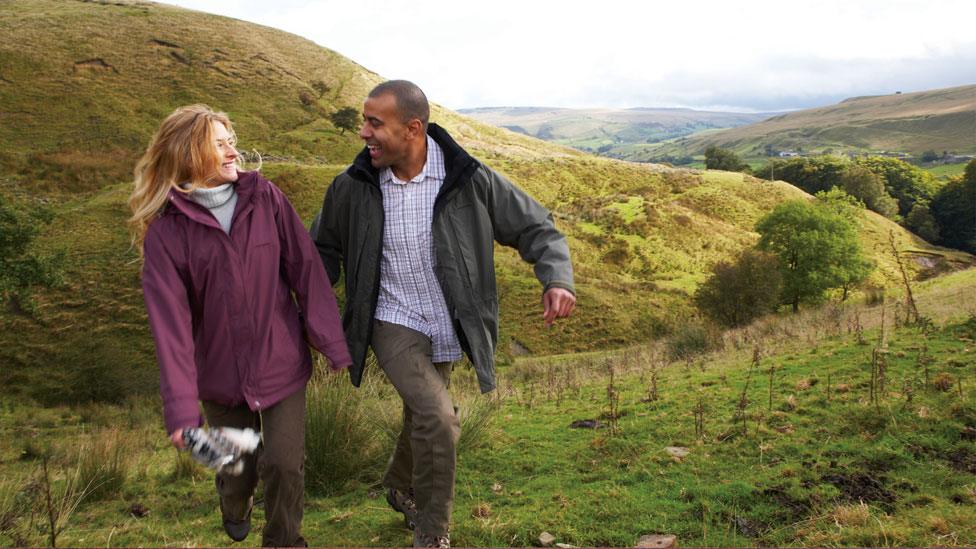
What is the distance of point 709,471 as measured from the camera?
16.8 feet

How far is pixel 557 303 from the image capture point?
3.54 meters

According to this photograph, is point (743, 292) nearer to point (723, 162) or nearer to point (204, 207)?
point (204, 207)

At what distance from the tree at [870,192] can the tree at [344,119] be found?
54557 mm

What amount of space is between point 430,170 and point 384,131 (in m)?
0.35

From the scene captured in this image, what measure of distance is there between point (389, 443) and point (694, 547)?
2.99 meters

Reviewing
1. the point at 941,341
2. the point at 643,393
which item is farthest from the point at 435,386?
the point at 941,341

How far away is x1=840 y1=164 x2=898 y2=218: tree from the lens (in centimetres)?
7488

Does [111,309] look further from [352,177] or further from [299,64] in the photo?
[299,64]

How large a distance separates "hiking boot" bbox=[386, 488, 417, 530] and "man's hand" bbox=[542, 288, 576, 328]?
166 cm

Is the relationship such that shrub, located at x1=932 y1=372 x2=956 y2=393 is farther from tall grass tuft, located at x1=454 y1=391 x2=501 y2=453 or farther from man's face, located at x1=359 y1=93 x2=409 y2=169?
man's face, located at x1=359 y1=93 x2=409 y2=169

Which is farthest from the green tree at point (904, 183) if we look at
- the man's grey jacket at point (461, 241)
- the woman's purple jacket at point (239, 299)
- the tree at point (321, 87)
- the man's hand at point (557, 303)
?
the woman's purple jacket at point (239, 299)

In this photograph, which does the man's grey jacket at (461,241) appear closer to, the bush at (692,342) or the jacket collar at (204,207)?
the jacket collar at (204,207)

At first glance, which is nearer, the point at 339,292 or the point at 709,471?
the point at 709,471

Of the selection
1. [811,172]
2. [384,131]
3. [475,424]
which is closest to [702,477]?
[475,424]
